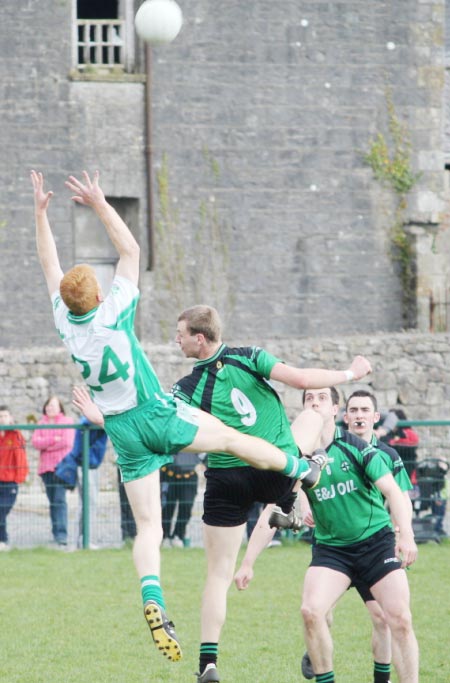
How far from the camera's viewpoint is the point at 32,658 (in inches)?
409

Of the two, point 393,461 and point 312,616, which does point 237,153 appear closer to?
point 393,461

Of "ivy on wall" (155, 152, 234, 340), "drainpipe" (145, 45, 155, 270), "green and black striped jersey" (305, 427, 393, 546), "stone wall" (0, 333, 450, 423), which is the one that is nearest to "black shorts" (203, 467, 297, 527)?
"green and black striped jersey" (305, 427, 393, 546)

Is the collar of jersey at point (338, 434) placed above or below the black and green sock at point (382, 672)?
above

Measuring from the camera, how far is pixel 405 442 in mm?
16594

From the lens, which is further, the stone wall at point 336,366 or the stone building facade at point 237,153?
the stone building facade at point 237,153

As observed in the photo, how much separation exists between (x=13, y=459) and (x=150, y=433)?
7.96 metres

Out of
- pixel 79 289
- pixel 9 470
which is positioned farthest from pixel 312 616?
pixel 9 470

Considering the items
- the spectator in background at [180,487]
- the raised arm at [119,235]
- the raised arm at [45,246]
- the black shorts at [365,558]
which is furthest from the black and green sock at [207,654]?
the spectator in background at [180,487]

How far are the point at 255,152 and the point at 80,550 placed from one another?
1170 centimetres

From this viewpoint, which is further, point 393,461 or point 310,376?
point 393,461

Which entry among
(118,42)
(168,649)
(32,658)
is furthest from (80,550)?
(118,42)

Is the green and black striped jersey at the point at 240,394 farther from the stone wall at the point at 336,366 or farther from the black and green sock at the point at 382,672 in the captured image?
the stone wall at the point at 336,366

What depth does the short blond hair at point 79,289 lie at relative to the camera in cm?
821

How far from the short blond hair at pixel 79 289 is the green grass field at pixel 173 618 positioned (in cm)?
294
